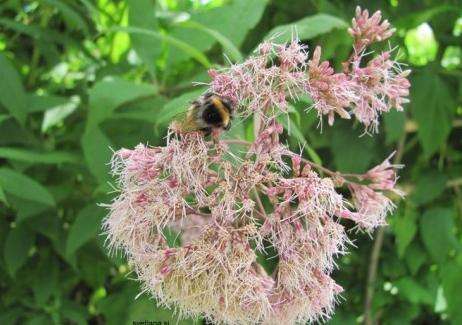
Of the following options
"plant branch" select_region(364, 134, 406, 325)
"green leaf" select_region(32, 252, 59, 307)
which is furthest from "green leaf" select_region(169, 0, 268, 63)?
"plant branch" select_region(364, 134, 406, 325)

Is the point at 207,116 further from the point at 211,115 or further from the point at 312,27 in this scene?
the point at 312,27

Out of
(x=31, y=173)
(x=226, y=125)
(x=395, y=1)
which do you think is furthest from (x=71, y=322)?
(x=395, y=1)

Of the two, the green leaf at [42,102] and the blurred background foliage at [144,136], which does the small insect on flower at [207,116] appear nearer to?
the blurred background foliage at [144,136]

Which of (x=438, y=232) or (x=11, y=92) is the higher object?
(x=11, y=92)

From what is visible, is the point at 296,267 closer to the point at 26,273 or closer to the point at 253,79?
the point at 253,79

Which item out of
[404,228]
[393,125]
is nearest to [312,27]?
[393,125]

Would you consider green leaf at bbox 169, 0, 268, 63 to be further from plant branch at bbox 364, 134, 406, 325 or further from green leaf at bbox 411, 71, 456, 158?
plant branch at bbox 364, 134, 406, 325
